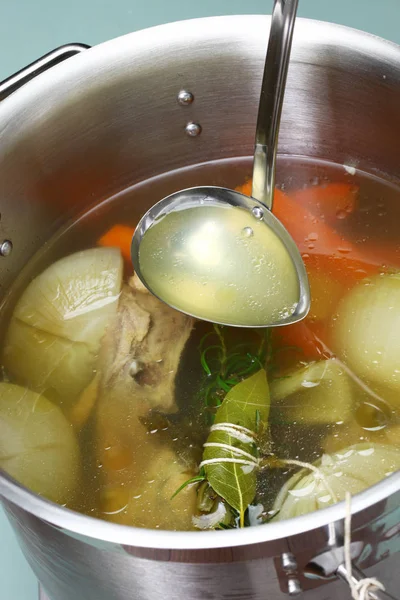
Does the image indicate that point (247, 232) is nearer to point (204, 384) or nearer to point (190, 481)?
point (204, 384)

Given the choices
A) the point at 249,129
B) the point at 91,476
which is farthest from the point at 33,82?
the point at 91,476

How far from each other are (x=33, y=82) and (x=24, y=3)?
24.4 inches

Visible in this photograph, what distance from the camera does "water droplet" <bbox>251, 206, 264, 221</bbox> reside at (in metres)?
0.91

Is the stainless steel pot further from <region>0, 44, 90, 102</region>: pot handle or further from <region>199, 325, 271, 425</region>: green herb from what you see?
<region>199, 325, 271, 425</region>: green herb

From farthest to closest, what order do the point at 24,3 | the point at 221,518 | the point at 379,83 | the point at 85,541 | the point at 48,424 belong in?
the point at 24,3 < the point at 379,83 < the point at 48,424 < the point at 221,518 < the point at 85,541

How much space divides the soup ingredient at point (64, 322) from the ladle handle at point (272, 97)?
0.20m

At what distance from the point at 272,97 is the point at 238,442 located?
0.38 metres

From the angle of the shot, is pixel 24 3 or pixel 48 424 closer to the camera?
pixel 48 424

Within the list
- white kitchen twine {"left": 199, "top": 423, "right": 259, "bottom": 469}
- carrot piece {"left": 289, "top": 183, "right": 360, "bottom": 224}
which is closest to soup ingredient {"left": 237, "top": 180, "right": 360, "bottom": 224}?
carrot piece {"left": 289, "top": 183, "right": 360, "bottom": 224}

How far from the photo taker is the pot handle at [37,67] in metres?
0.90

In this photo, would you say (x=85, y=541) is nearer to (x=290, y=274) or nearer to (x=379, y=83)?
(x=290, y=274)

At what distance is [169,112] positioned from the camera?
102 cm

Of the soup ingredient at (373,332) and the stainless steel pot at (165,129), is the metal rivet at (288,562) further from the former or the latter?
the soup ingredient at (373,332)

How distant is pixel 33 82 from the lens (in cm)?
89
